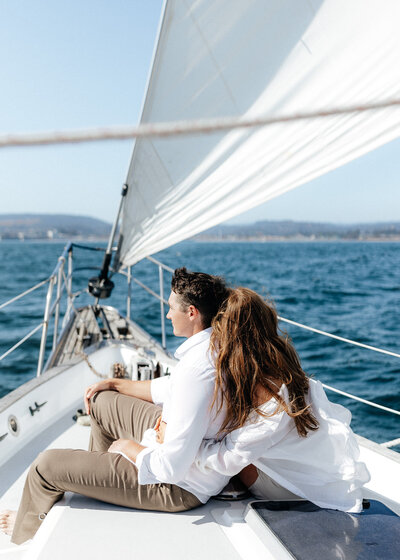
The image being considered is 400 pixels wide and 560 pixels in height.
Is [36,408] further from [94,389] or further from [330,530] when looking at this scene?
[330,530]

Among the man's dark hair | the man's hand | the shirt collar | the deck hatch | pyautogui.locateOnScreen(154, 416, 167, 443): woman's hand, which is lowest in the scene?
the deck hatch

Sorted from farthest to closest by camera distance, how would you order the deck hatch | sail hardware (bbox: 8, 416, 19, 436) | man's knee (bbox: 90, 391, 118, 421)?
sail hardware (bbox: 8, 416, 19, 436)
man's knee (bbox: 90, 391, 118, 421)
the deck hatch

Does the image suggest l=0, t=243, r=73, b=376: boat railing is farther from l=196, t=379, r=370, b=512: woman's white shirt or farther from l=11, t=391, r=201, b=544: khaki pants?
l=196, t=379, r=370, b=512: woman's white shirt

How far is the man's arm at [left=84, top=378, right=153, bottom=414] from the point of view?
1890 mm

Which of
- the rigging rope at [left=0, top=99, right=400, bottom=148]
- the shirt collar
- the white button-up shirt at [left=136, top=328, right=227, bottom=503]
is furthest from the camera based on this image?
the shirt collar

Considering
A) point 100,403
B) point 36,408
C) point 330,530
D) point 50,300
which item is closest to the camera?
point 330,530

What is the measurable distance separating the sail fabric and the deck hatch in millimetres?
1089

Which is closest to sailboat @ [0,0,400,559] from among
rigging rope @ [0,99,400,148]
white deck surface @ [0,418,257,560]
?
white deck surface @ [0,418,257,560]

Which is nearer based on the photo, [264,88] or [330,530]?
[330,530]

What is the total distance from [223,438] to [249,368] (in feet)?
0.75

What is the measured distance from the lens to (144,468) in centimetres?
143

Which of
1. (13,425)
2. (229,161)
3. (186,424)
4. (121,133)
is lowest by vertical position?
(13,425)

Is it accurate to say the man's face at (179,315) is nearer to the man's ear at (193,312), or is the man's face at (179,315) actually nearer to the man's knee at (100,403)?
the man's ear at (193,312)

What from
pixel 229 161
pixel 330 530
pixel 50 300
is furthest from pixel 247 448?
pixel 50 300
